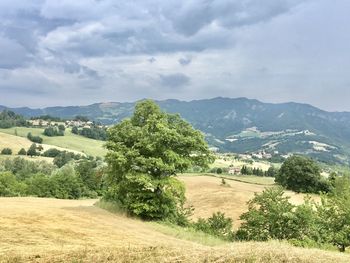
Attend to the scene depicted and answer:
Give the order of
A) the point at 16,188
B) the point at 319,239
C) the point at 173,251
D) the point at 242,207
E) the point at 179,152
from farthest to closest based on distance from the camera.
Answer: the point at 16,188 < the point at 242,207 < the point at 179,152 < the point at 319,239 < the point at 173,251

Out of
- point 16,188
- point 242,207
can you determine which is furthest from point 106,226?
point 16,188

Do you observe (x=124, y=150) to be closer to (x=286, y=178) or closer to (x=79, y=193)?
(x=79, y=193)

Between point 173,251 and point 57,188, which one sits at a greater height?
point 173,251

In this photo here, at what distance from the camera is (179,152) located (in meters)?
45.7

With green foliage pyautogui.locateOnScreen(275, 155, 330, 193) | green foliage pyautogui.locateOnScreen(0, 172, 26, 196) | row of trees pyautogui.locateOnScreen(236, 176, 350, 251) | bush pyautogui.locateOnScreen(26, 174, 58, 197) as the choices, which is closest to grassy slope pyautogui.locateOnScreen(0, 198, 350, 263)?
row of trees pyautogui.locateOnScreen(236, 176, 350, 251)

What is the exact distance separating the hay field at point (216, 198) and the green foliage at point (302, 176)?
4373 millimetres

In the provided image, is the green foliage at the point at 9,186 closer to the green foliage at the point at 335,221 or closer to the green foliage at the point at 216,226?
the green foliage at the point at 216,226

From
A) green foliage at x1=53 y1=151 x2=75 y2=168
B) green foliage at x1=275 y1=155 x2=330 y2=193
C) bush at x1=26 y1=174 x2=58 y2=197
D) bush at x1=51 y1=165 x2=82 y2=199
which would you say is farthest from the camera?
green foliage at x1=53 y1=151 x2=75 y2=168

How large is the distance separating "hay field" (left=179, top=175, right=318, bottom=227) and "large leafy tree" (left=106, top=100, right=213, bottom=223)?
2651 centimetres

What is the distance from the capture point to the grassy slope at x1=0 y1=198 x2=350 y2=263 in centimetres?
1552

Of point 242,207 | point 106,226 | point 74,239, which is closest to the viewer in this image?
point 74,239

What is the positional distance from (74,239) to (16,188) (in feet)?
269

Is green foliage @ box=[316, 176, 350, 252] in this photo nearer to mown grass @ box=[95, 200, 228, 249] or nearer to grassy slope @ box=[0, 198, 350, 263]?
mown grass @ box=[95, 200, 228, 249]

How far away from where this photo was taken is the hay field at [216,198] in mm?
82250
